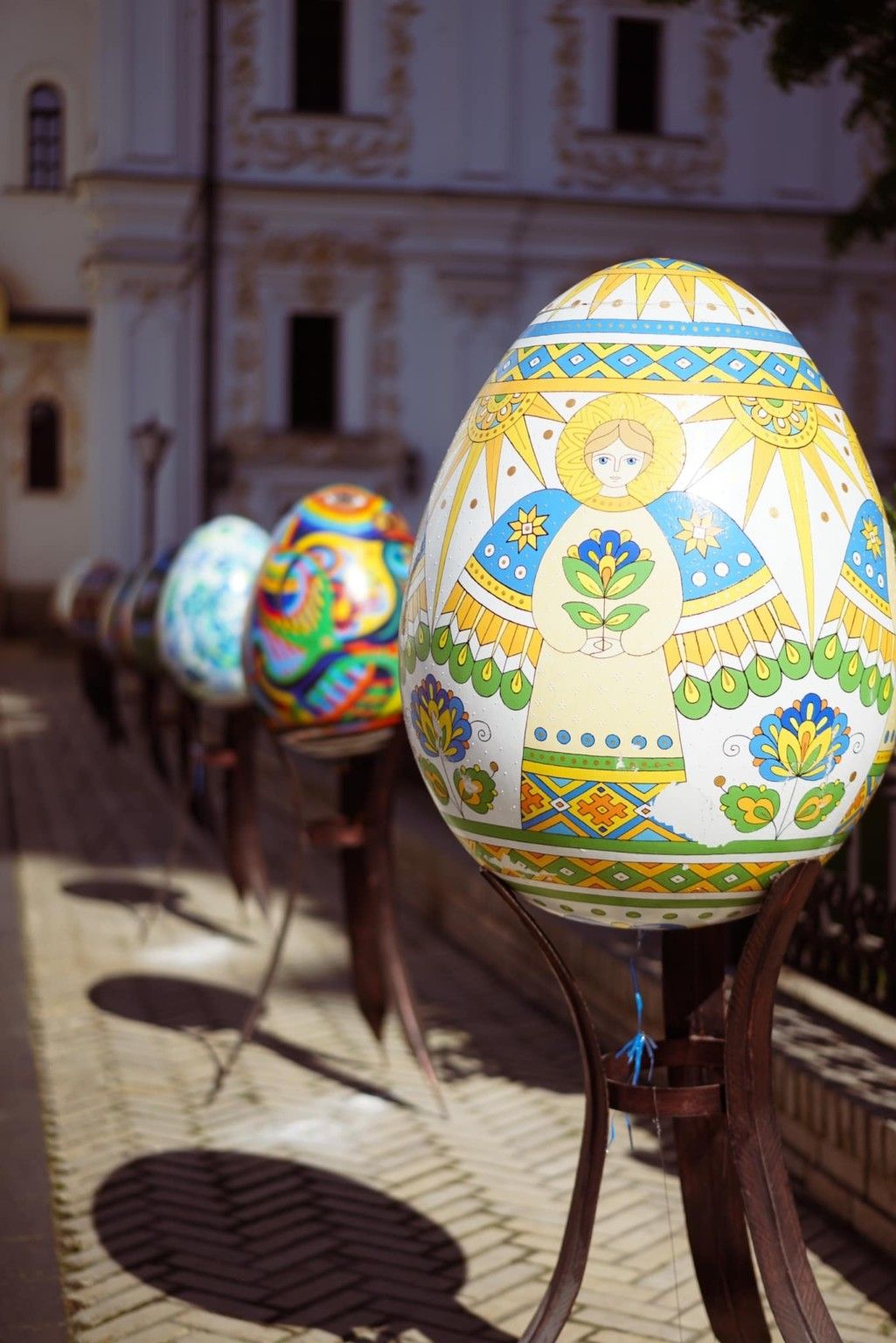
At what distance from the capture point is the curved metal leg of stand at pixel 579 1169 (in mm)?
3172

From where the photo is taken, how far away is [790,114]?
28938 mm

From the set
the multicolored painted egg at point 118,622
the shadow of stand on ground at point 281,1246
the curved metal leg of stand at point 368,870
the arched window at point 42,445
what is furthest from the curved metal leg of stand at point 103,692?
the arched window at point 42,445

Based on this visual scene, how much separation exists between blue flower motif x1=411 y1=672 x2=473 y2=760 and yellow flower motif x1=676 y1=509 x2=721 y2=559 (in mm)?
492

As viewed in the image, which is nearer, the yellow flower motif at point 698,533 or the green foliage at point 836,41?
the yellow flower motif at point 698,533

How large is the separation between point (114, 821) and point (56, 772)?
125 inches

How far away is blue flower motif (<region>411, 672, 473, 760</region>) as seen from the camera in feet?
9.90

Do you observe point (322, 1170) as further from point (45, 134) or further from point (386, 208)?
point (45, 134)

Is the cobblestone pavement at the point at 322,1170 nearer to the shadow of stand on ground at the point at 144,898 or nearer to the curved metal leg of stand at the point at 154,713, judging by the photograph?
the shadow of stand on ground at the point at 144,898

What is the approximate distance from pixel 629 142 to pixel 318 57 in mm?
5282

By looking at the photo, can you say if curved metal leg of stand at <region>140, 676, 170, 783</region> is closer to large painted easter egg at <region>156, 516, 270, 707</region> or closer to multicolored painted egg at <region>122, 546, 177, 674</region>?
multicolored painted egg at <region>122, 546, 177, 674</region>

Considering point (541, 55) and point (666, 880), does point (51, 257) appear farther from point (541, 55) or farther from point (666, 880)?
point (666, 880)

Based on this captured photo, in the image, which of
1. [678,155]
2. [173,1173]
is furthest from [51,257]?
[173,1173]

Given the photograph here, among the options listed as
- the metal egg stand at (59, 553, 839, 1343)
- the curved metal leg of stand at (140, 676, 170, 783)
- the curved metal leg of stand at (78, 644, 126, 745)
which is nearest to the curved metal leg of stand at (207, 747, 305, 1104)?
the metal egg stand at (59, 553, 839, 1343)

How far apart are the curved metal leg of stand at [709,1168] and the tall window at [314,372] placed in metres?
25.3
